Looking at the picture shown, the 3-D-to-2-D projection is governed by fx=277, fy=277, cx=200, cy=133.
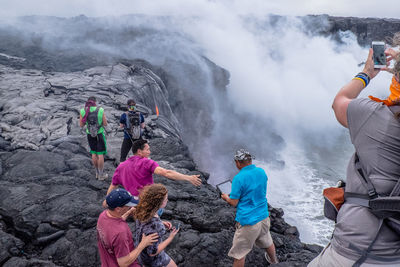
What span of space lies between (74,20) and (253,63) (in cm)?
2483

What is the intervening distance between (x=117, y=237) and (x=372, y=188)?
2.15m

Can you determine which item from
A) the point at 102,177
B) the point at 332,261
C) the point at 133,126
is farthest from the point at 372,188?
the point at 102,177

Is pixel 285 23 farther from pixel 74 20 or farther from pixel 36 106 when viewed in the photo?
pixel 36 106

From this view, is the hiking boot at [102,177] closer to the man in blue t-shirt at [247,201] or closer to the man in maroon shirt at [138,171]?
the man in maroon shirt at [138,171]

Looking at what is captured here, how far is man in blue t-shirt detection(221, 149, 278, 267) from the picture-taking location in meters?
3.53

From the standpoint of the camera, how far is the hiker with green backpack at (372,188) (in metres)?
1.46

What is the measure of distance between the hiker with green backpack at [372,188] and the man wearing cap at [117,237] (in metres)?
1.80

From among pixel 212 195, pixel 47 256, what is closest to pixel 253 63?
pixel 212 195

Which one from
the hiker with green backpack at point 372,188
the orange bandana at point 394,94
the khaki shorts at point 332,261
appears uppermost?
the orange bandana at point 394,94

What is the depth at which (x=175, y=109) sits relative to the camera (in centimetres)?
2008

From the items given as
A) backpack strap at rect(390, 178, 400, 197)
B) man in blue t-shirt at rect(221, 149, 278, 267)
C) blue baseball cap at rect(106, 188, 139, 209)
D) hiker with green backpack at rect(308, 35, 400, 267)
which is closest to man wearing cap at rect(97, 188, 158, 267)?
blue baseball cap at rect(106, 188, 139, 209)

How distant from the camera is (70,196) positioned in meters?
5.73

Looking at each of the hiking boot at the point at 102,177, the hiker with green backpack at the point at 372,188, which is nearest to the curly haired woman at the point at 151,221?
the hiker with green backpack at the point at 372,188

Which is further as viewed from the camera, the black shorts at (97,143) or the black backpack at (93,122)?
the black shorts at (97,143)
